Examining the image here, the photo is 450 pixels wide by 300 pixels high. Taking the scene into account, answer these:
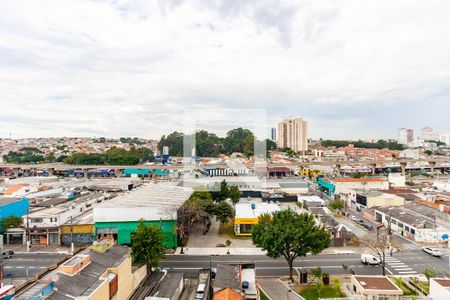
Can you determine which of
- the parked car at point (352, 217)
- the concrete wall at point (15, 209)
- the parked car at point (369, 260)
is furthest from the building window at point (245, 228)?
the concrete wall at point (15, 209)

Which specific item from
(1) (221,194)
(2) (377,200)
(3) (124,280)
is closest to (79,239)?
(3) (124,280)

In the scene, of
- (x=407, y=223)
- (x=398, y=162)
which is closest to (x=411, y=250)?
(x=407, y=223)

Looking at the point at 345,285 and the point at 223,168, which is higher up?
the point at 223,168

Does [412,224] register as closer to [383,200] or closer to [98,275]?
[383,200]

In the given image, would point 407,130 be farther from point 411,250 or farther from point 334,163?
point 411,250

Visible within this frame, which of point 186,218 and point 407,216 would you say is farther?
point 407,216

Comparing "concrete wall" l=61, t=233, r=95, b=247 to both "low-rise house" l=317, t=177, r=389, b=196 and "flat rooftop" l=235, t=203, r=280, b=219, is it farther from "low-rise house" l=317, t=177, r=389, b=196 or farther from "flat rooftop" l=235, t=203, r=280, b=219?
"low-rise house" l=317, t=177, r=389, b=196
